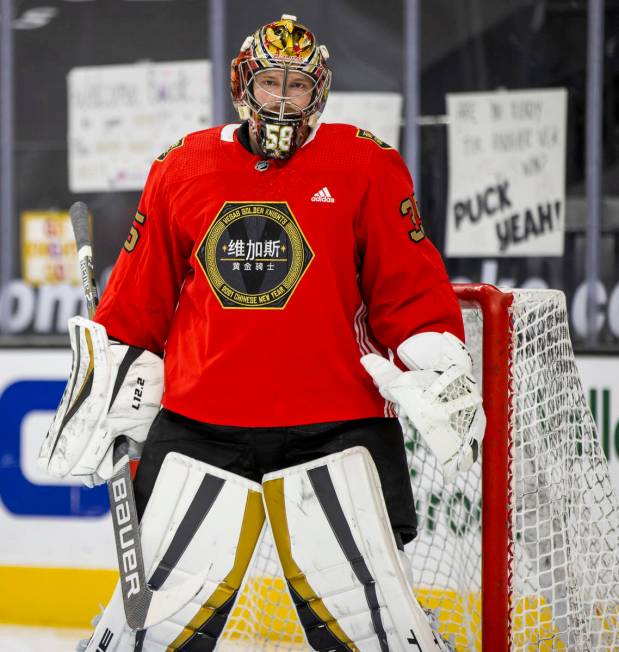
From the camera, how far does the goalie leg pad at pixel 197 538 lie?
1848 millimetres

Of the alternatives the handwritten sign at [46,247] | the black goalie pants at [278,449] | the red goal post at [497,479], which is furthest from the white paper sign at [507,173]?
the black goalie pants at [278,449]

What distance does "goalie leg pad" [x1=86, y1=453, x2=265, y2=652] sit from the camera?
6.06ft

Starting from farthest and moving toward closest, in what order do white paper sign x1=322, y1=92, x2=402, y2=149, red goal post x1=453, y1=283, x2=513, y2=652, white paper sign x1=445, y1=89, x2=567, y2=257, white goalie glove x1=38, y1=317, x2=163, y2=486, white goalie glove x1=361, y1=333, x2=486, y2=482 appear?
white paper sign x1=322, y1=92, x2=402, y2=149
white paper sign x1=445, y1=89, x2=567, y2=257
red goal post x1=453, y1=283, x2=513, y2=652
white goalie glove x1=38, y1=317, x2=163, y2=486
white goalie glove x1=361, y1=333, x2=486, y2=482

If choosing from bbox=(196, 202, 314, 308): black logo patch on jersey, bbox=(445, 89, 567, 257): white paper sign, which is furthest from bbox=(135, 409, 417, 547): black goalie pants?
bbox=(445, 89, 567, 257): white paper sign

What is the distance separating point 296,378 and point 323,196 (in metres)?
0.30

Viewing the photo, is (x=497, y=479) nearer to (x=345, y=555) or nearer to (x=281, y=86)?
(x=345, y=555)

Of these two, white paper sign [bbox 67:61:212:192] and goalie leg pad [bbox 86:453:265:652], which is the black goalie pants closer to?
goalie leg pad [bbox 86:453:265:652]

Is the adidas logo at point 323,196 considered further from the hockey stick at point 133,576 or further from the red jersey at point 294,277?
the hockey stick at point 133,576

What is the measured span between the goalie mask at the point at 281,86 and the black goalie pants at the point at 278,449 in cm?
46

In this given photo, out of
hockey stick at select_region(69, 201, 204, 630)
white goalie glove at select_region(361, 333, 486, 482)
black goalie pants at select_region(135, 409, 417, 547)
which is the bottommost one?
hockey stick at select_region(69, 201, 204, 630)

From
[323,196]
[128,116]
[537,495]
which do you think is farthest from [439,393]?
[128,116]

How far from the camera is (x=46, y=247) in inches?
161

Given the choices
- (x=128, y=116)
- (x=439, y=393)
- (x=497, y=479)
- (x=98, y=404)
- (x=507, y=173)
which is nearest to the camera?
(x=439, y=393)

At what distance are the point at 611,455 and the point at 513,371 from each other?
3.32 ft
